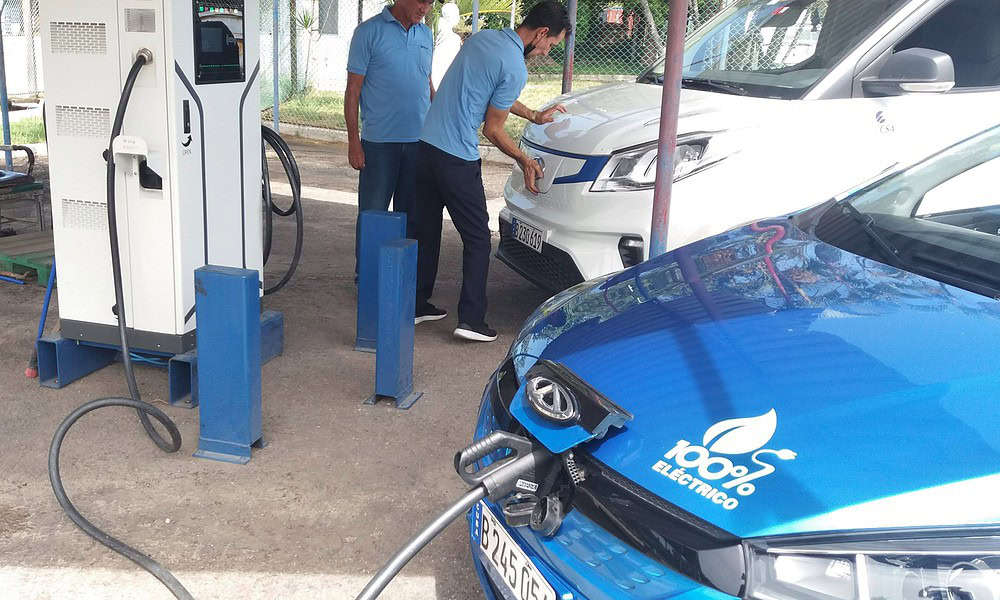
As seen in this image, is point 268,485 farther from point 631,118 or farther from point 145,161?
point 631,118

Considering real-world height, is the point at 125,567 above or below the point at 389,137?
below

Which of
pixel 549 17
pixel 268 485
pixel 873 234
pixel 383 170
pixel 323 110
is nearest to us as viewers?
pixel 873 234

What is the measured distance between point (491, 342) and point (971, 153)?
276 centimetres

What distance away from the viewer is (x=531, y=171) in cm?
487

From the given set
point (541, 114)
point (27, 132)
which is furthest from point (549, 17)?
point (27, 132)

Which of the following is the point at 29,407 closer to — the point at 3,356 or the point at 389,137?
the point at 3,356

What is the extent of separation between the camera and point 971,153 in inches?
119

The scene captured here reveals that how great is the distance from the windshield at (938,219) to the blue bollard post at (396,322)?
5.97ft

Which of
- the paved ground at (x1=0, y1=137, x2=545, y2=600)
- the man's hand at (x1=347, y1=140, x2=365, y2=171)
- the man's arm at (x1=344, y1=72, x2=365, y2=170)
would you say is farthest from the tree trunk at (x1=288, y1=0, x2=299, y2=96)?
the paved ground at (x1=0, y1=137, x2=545, y2=600)

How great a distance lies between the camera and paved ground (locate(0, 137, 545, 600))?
9.53 feet

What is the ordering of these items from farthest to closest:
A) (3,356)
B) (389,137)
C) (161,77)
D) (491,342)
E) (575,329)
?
(389,137), (491,342), (3,356), (161,77), (575,329)

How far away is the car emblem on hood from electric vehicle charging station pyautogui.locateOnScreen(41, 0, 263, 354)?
2396 mm

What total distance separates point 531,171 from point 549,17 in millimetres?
786

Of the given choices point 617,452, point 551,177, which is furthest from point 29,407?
point 617,452
